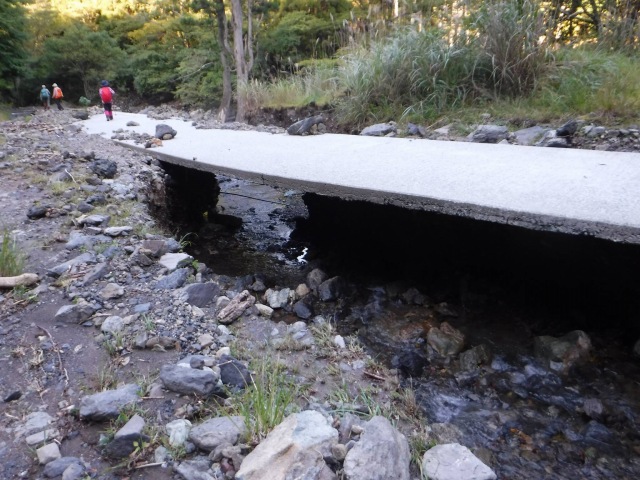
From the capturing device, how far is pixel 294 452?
1342 millimetres

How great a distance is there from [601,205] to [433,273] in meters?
1.39

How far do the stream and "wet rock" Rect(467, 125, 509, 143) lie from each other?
1.16 meters

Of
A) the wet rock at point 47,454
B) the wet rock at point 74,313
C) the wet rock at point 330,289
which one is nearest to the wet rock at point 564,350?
the wet rock at point 330,289

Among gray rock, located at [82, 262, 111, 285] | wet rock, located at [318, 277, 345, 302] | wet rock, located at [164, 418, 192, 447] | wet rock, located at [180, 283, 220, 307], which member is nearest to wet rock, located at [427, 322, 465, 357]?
wet rock, located at [318, 277, 345, 302]

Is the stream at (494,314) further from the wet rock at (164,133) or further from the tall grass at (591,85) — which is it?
the tall grass at (591,85)

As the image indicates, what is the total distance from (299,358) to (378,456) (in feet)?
2.75

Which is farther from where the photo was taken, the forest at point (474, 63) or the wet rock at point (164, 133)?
the wet rock at point (164, 133)

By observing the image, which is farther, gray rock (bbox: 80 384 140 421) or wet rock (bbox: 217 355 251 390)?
wet rock (bbox: 217 355 251 390)

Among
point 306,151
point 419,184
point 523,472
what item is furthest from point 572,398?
point 306,151

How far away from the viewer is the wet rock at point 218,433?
1.48 metres

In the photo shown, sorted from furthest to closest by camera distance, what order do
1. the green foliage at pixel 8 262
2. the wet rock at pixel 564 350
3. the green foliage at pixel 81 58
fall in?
1. the green foliage at pixel 81 58
2. the green foliage at pixel 8 262
3. the wet rock at pixel 564 350

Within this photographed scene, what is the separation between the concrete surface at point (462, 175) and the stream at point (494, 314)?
393mm

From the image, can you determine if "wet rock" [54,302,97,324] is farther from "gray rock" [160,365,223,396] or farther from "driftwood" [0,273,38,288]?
"gray rock" [160,365,223,396]

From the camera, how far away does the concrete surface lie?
1.99 meters
